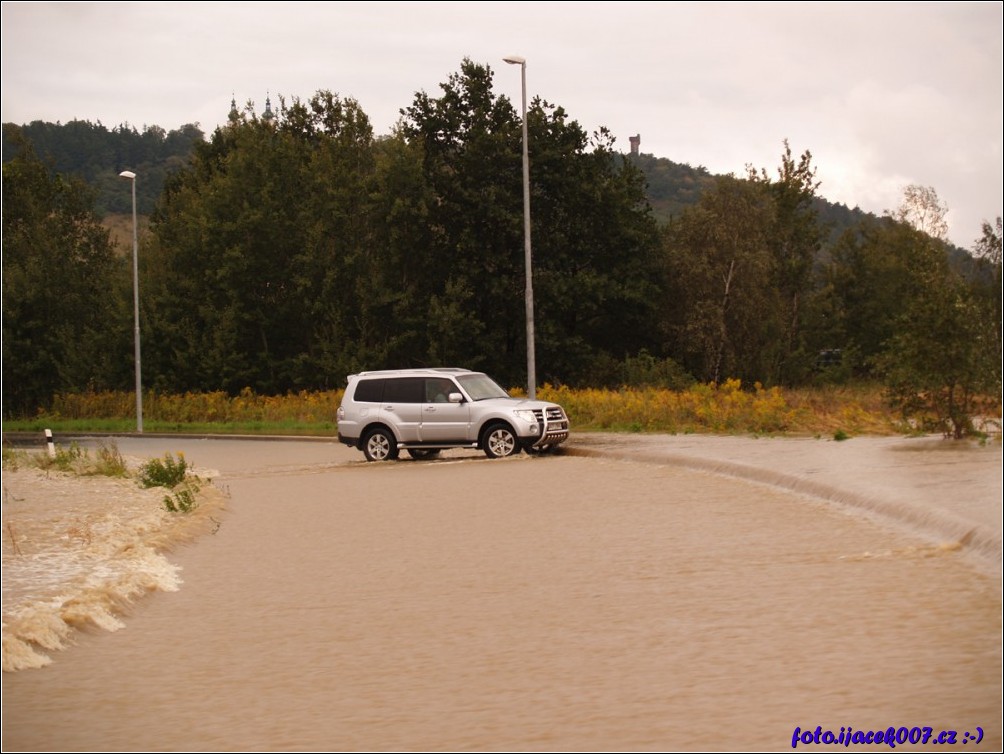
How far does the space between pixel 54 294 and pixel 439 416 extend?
137ft

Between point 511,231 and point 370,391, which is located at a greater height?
point 511,231

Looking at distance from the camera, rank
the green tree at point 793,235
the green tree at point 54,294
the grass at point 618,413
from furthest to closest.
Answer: the green tree at point 793,235
the green tree at point 54,294
the grass at point 618,413

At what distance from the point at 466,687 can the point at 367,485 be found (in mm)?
13959

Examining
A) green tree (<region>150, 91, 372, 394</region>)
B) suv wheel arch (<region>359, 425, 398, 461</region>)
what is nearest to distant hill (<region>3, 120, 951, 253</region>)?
green tree (<region>150, 91, 372, 394</region>)

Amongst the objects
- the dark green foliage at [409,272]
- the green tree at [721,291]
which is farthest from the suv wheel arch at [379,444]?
the green tree at [721,291]

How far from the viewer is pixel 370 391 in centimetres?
2717

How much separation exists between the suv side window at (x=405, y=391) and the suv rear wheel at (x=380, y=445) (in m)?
0.65

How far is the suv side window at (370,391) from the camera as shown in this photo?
27.1m

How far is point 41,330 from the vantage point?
63094mm

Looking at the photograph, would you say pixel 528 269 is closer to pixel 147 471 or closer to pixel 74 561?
pixel 147 471

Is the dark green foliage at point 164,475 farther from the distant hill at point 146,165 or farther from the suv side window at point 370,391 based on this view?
the distant hill at point 146,165

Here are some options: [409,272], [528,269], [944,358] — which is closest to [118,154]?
[409,272]

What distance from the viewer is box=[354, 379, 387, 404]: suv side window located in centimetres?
2708

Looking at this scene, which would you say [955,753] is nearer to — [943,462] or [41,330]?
[943,462]
